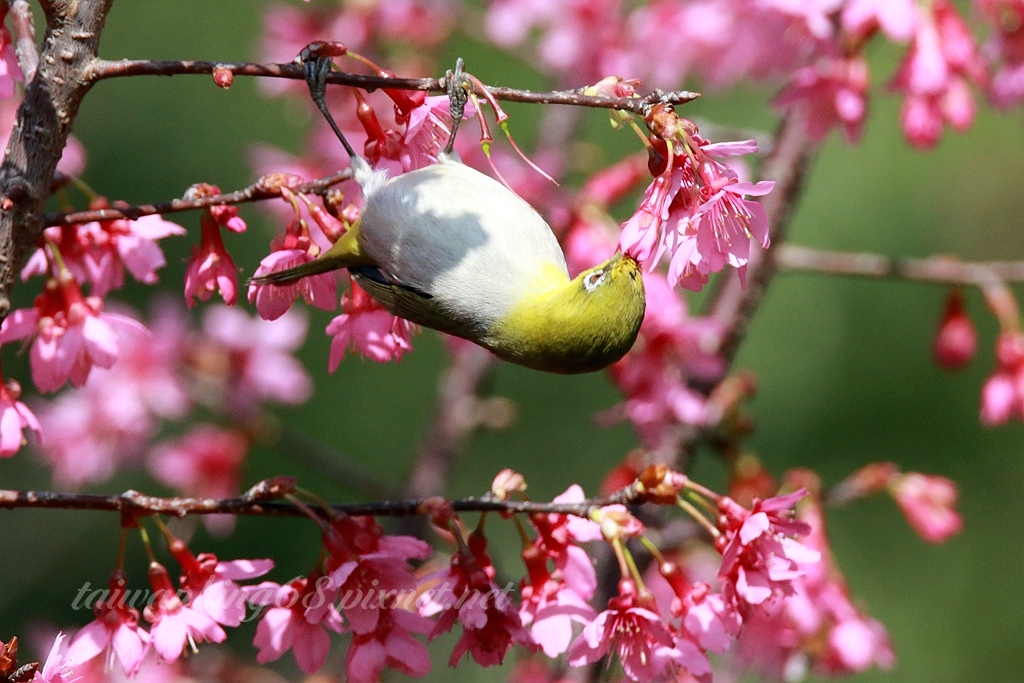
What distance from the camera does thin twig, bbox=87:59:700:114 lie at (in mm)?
1231

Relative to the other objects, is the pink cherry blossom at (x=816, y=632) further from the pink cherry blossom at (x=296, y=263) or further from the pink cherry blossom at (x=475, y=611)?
the pink cherry blossom at (x=296, y=263)

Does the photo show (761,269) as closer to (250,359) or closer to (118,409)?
(250,359)

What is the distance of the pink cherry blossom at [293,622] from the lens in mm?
1354

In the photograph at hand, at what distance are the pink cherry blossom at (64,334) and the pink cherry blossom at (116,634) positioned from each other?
1.00 ft

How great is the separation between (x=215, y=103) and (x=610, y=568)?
4201mm

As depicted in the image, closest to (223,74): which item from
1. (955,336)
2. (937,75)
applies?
(937,75)

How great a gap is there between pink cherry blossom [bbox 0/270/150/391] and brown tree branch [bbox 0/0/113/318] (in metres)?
0.21

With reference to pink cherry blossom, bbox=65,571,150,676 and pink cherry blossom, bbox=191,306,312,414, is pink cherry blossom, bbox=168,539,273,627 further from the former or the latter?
pink cherry blossom, bbox=191,306,312,414

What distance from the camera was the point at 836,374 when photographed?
5.45 m

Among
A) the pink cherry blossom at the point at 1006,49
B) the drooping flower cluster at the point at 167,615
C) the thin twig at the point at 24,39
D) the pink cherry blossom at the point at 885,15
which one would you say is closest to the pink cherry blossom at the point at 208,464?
the drooping flower cluster at the point at 167,615

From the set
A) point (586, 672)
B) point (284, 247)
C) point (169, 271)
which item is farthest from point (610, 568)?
point (169, 271)

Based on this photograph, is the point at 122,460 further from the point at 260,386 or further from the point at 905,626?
the point at 905,626

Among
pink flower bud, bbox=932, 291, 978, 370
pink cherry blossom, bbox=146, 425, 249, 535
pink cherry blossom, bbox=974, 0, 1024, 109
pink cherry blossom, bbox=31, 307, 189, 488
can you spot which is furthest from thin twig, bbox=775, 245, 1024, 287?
pink cherry blossom, bbox=31, 307, 189, 488

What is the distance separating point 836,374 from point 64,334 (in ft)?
14.7
